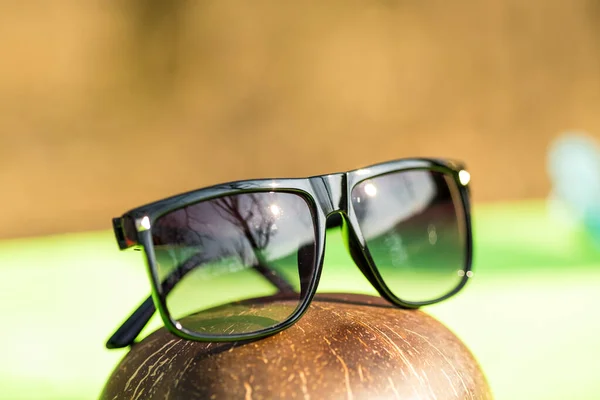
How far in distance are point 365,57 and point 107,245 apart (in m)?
2.54

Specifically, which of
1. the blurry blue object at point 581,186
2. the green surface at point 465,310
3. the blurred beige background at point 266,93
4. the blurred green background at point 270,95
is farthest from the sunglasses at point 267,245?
the blurred beige background at point 266,93

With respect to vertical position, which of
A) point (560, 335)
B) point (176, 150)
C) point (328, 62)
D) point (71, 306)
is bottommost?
point (560, 335)

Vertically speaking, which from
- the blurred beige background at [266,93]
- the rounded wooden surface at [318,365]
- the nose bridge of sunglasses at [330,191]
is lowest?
the rounded wooden surface at [318,365]

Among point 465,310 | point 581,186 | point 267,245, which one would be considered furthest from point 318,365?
point 581,186

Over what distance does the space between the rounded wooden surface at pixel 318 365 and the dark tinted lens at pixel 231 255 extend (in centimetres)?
4

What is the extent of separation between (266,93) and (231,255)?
348 centimetres

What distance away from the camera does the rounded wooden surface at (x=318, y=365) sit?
747mm

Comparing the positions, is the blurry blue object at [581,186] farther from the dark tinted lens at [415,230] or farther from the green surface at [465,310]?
the dark tinted lens at [415,230]

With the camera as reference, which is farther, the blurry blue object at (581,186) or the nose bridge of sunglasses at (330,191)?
the blurry blue object at (581,186)

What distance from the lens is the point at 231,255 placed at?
91 centimetres

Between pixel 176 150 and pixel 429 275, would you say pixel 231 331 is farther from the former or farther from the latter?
pixel 176 150

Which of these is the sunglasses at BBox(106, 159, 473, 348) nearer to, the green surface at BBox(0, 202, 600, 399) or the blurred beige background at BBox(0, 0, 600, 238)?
the green surface at BBox(0, 202, 600, 399)

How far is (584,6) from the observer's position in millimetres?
4594

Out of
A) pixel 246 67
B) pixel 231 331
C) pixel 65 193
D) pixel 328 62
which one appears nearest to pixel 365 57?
pixel 328 62
